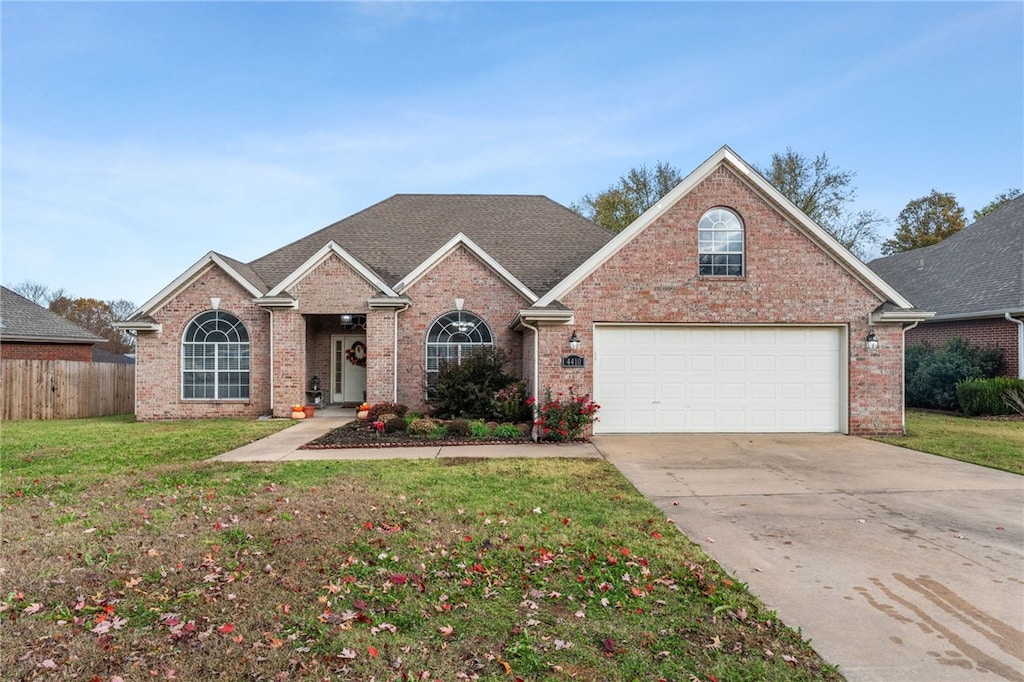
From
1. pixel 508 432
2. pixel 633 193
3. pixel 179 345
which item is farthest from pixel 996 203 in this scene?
pixel 179 345

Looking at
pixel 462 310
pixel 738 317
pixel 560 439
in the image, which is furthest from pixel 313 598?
pixel 462 310

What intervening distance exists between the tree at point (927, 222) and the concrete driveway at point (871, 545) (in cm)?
3452

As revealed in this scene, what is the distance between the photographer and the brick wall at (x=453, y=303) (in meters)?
15.6

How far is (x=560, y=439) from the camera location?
1127cm

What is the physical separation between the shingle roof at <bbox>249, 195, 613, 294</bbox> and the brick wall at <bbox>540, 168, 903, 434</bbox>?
4931mm

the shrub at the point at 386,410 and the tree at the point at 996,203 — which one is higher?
the tree at the point at 996,203

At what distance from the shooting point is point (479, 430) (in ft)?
38.3

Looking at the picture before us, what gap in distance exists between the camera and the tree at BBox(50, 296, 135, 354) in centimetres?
4712

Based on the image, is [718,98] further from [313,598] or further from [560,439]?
[313,598]

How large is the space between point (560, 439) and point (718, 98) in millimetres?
11930

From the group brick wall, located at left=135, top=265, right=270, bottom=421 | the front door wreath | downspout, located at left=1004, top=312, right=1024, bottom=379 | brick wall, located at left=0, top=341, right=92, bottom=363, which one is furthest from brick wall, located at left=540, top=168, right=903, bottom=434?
brick wall, located at left=0, top=341, right=92, bottom=363

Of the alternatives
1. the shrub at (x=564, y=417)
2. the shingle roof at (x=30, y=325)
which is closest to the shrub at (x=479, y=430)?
the shrub at (x=564, y=417)

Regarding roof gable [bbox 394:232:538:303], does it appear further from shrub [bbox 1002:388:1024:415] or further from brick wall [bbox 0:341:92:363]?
shrub [bbox 1002:388:1024:415]

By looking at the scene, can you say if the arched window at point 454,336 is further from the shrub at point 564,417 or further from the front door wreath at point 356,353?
the shrub at point 564,417
